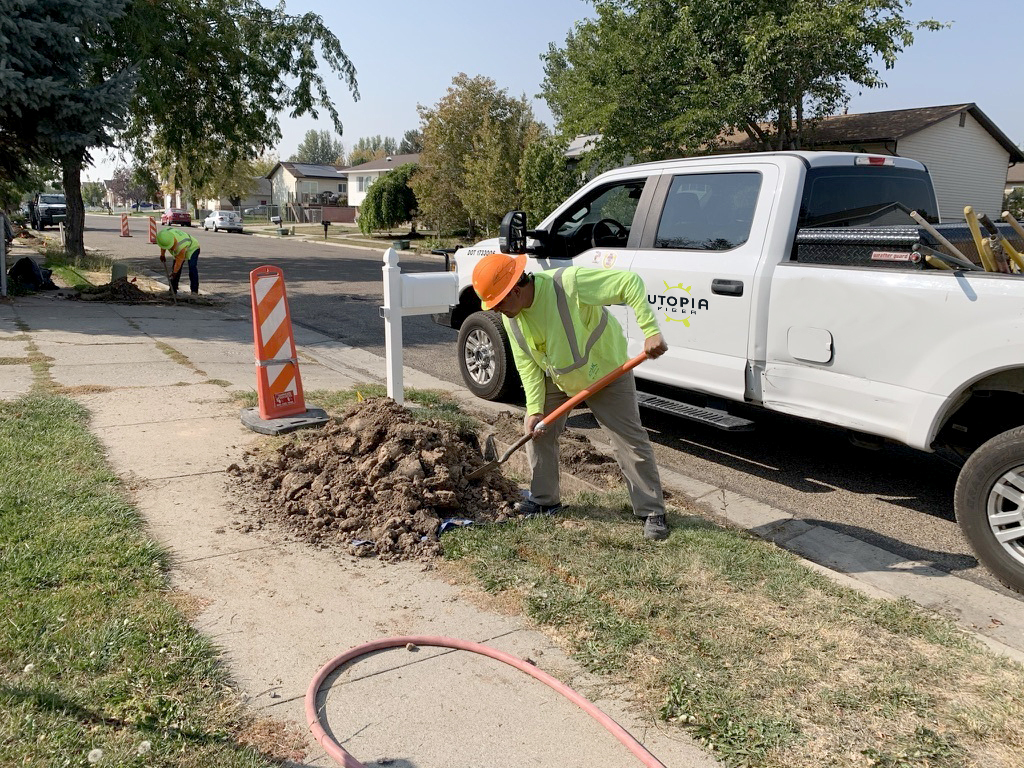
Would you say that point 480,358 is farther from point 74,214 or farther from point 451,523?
point 74,214

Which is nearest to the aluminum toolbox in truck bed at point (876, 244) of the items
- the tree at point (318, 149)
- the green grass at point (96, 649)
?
the green grass at point (96, 649)

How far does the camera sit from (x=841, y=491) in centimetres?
561

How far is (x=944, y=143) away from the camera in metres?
28.1

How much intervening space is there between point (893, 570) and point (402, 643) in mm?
2675

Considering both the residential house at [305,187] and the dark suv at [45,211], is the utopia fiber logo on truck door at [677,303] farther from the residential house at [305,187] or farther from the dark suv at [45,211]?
the residential house at [305,187]

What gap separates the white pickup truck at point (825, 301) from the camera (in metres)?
4.16

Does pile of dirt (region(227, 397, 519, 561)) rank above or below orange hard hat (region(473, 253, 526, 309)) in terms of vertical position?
below

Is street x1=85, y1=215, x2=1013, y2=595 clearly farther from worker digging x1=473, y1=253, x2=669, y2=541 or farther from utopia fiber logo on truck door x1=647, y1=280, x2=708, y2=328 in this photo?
worker digging x1=473, y1=253, x2=669, y2=541

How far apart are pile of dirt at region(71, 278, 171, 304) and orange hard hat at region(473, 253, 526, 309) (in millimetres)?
11979

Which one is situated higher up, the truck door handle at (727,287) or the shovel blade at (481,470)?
the truck door handle at (727,287)

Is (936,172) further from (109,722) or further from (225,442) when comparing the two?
(109,722)

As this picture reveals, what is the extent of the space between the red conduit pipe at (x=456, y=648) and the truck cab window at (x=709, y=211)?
11.4ft

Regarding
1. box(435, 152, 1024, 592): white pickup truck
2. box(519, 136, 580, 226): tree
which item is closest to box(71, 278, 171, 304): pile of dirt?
box(435, 152, 1024, 592): white pickup truck

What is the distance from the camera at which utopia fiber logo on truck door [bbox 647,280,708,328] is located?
19.1 ft
